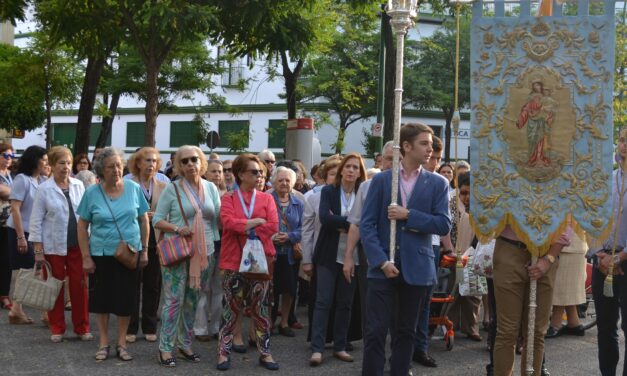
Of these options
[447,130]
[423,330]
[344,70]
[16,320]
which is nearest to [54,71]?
[344,70]

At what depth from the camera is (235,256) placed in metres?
8.02

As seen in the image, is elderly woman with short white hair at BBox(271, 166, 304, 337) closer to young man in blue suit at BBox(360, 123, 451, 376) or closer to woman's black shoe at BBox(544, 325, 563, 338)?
young man in blue suit at BBox(360, 123, 451, 376)

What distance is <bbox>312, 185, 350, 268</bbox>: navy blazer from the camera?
8.29 m

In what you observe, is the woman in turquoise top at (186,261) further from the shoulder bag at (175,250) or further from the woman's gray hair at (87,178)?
the woman's gray hair at (87,178)

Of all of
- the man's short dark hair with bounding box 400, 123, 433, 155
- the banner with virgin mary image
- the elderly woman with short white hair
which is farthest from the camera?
the elderly woman with short white hair

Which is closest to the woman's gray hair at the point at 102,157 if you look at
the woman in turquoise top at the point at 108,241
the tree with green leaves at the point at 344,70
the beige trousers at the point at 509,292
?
the woman in turquoise top at the point at 108,241

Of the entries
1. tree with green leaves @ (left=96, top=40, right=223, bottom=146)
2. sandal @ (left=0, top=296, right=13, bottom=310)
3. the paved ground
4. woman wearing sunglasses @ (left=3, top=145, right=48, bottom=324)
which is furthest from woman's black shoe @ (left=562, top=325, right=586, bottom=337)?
tree with green leaves @ (left=96, top=40, right=223, bottom=146)

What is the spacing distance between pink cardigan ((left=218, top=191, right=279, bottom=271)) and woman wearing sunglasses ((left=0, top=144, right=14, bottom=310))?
381 centimetres

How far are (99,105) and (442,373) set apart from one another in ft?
77.6

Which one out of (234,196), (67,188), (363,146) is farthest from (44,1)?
(363,146)

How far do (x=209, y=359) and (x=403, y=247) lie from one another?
9.12 feet

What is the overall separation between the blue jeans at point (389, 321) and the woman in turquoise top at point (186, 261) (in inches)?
80.4

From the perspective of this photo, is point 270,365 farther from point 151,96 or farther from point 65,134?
point 65,134

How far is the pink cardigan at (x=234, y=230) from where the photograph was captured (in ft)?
26.2
